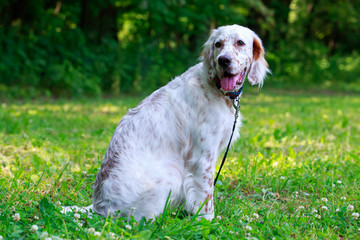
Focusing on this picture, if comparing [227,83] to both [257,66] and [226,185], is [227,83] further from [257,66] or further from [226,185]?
[226,185]

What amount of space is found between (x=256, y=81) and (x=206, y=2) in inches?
499

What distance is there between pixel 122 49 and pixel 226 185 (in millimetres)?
10914

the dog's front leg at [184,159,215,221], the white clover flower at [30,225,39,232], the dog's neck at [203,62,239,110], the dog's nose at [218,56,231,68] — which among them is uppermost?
the dog's nose at [218,56,231,68]

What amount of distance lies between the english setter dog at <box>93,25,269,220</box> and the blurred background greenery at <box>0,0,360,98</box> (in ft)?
29.8

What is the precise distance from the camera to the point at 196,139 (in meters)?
3.20

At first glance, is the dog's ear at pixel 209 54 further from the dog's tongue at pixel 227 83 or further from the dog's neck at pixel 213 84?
the dog's tongue at pixel 227 83

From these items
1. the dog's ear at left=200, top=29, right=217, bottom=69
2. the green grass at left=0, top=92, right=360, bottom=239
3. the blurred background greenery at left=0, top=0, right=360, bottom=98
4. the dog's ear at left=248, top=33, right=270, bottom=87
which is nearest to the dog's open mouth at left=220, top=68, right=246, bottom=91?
the dog's ear at left=200, top=29, right=217, bottom=69

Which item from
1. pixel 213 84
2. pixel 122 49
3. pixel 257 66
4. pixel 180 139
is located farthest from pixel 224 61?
pixel 122 49

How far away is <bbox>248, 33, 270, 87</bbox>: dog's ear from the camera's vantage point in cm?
356

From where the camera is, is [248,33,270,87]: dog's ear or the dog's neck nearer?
the dog's neck

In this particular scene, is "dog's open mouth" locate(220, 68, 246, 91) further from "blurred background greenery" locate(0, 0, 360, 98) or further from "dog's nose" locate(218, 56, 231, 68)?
"blurred background greenery" locate(0, 0, 360, 98)

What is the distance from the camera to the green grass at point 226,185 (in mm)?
2705

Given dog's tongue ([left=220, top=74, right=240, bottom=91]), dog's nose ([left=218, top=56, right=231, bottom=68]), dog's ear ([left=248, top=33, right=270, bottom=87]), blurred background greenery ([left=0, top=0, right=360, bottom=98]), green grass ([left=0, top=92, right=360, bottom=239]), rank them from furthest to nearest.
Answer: blurred background greenery ([left=0, top=0, right=360, bottom=98]) < dog's ear ([left=248, top=33, right=270, bottom=87]) < dog's tongue ([left=220, top=74, right=240, bottom=91]) < dog's nose ([left=218, top=56, right=231, bottom=68]) < green grass ([left=0, top=92, right=360, bottom=239])

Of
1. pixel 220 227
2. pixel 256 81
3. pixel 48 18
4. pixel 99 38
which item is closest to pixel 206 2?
pixel 99 38
